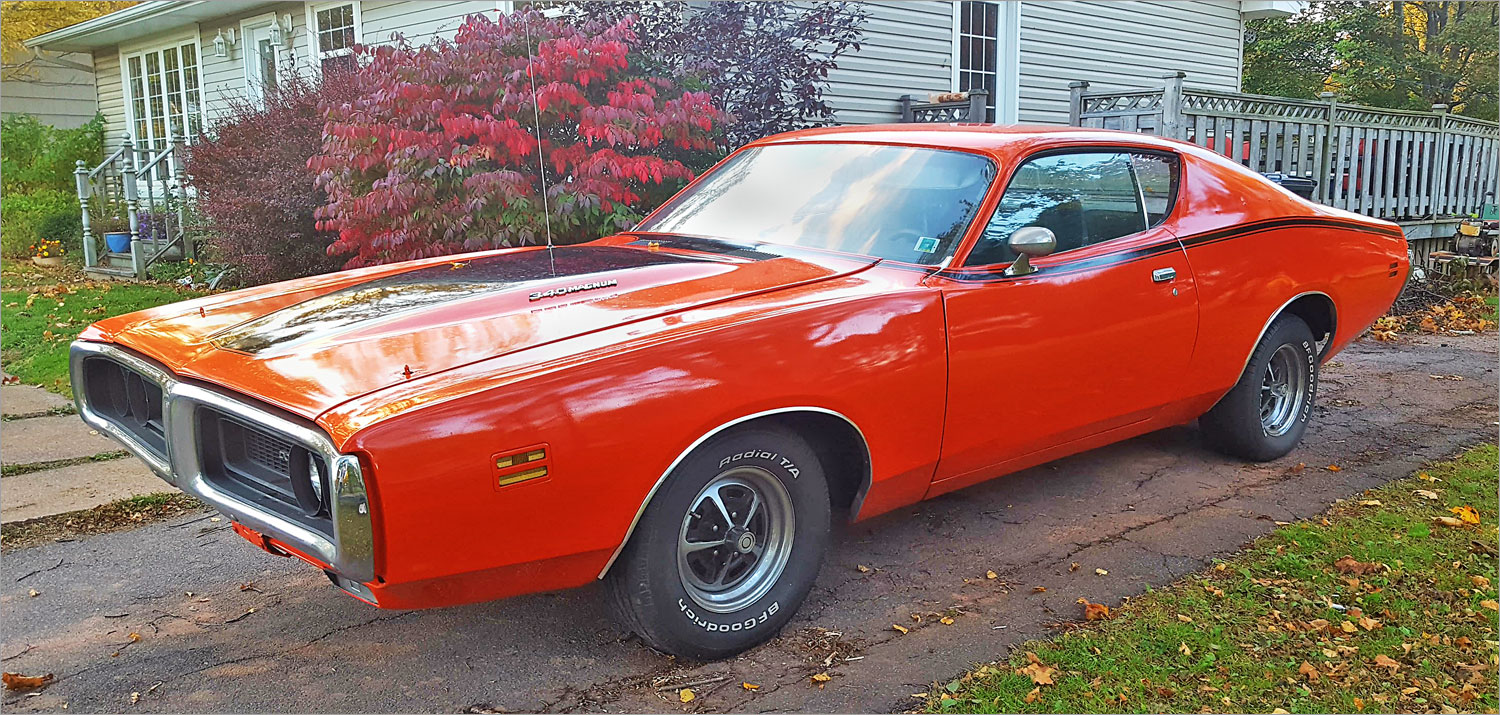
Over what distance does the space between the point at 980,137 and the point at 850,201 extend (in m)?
0.61

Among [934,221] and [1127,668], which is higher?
[934,221]

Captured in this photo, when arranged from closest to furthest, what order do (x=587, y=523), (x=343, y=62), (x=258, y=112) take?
(x=587, y=523), (x=343, y=62), (x=258, y=112)

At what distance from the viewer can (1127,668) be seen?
10.8 ft

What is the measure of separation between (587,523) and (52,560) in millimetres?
2612

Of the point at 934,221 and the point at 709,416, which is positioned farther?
the point at 934,221

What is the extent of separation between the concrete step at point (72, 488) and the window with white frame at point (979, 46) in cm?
1079

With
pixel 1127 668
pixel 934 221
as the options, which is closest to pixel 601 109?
pixel 934 221

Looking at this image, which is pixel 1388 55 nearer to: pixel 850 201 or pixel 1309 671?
pixel 850 201

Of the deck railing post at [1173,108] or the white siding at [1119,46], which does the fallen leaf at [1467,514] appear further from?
the white siding at [1119,46]

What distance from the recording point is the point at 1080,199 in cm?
450

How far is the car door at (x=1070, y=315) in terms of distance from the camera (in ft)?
12.8

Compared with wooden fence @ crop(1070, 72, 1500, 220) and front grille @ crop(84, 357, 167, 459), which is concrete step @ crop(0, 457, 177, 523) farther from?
wooden fence @ crop(1070, 72, 1500, 220)

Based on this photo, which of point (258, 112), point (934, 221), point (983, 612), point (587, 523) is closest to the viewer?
point (587, 523)

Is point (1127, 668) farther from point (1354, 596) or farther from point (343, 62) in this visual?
point (343, 62)
